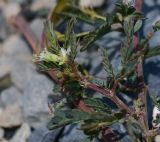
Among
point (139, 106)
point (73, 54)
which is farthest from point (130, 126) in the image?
point (73, 54)

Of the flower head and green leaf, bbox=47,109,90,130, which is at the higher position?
the flower head

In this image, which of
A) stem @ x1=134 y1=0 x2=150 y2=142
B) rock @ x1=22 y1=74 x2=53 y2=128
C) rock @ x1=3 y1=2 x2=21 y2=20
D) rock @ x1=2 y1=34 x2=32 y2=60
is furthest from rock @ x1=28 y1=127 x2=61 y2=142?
rock @ x1=3 y1=2 x2=21 y2=20

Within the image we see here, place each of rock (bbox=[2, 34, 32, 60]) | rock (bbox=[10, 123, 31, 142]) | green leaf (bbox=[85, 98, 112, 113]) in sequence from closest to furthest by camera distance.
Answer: green leaf (bbox=[85, 98, 112, 113]) → rock (bbox=[10, 123, 31, 142]) → rock (bbox=[2, 34, 32, 60])

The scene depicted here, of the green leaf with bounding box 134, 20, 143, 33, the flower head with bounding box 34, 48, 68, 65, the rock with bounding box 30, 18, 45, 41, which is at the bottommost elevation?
the rock with bounding box 30, 18, 45, 41

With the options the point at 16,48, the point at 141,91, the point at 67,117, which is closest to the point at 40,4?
the point at 16,48

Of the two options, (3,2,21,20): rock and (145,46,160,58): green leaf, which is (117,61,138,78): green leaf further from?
(3,2,21,20): rock

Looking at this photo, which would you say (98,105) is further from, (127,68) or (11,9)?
(11,9)

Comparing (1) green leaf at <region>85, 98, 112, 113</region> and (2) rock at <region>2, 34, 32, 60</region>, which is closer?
(1) green leaf at <region>85, 98, 112, 113</region>

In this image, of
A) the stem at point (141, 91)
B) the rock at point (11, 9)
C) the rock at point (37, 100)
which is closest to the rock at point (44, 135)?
the rock at point (37, 100)
